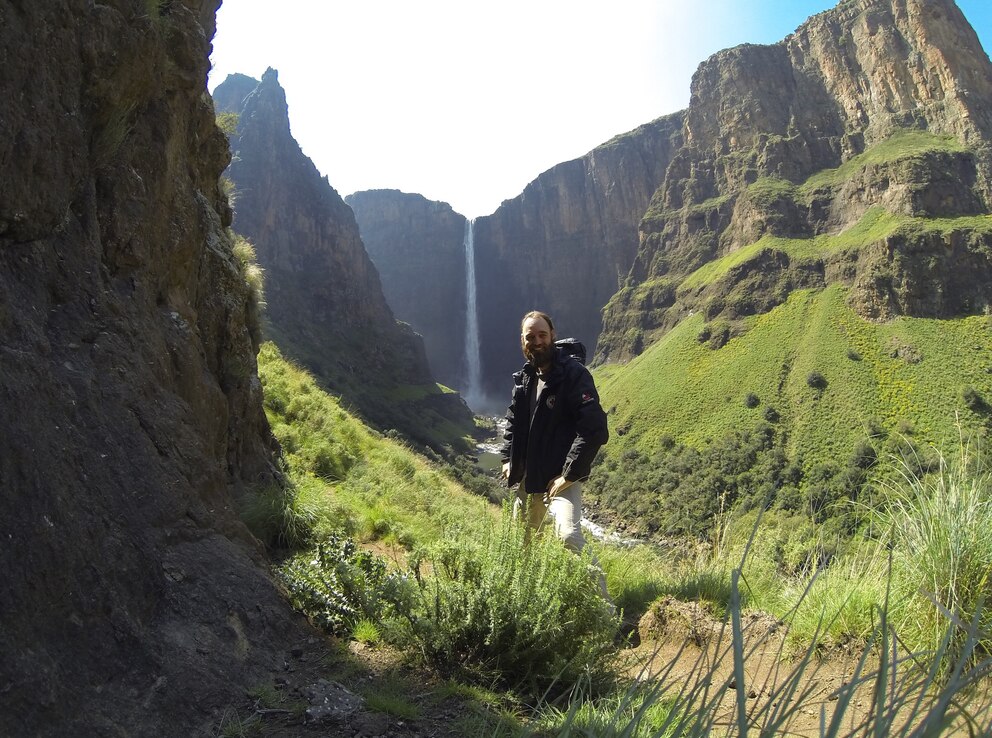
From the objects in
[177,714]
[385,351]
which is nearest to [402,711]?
[177,714]

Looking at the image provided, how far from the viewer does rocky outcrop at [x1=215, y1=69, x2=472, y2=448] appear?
292ft

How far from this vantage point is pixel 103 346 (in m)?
3.17

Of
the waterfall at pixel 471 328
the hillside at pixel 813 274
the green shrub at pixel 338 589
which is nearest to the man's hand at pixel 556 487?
the green shrub at pixel 338 589

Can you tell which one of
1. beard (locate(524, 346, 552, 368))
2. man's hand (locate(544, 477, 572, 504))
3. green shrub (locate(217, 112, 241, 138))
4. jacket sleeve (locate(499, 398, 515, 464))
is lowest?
man's hand (locate(544, 477, 572, 504))

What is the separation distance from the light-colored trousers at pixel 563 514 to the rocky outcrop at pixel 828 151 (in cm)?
7789

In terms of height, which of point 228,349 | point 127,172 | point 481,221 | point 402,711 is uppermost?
point 481,221

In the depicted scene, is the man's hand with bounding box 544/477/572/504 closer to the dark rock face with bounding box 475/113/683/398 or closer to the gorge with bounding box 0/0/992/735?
the gorge with bounding box 0/0/992/735

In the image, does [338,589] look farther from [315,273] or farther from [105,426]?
[315,273]

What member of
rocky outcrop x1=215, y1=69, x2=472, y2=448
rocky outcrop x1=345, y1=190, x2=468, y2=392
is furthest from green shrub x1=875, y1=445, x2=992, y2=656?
rocky outcrop x1=345, y1=190, x2=468, y2=392

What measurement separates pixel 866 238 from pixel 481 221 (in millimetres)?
116457

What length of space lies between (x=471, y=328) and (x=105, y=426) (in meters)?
158

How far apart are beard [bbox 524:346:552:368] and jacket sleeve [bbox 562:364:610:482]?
12.9 inches

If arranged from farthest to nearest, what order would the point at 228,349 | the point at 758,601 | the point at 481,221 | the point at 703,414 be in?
the point at 481,221, the point at 703,414, the point at 228,349, the point at 758,601

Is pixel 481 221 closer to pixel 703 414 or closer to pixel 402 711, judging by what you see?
pixel 703 414
